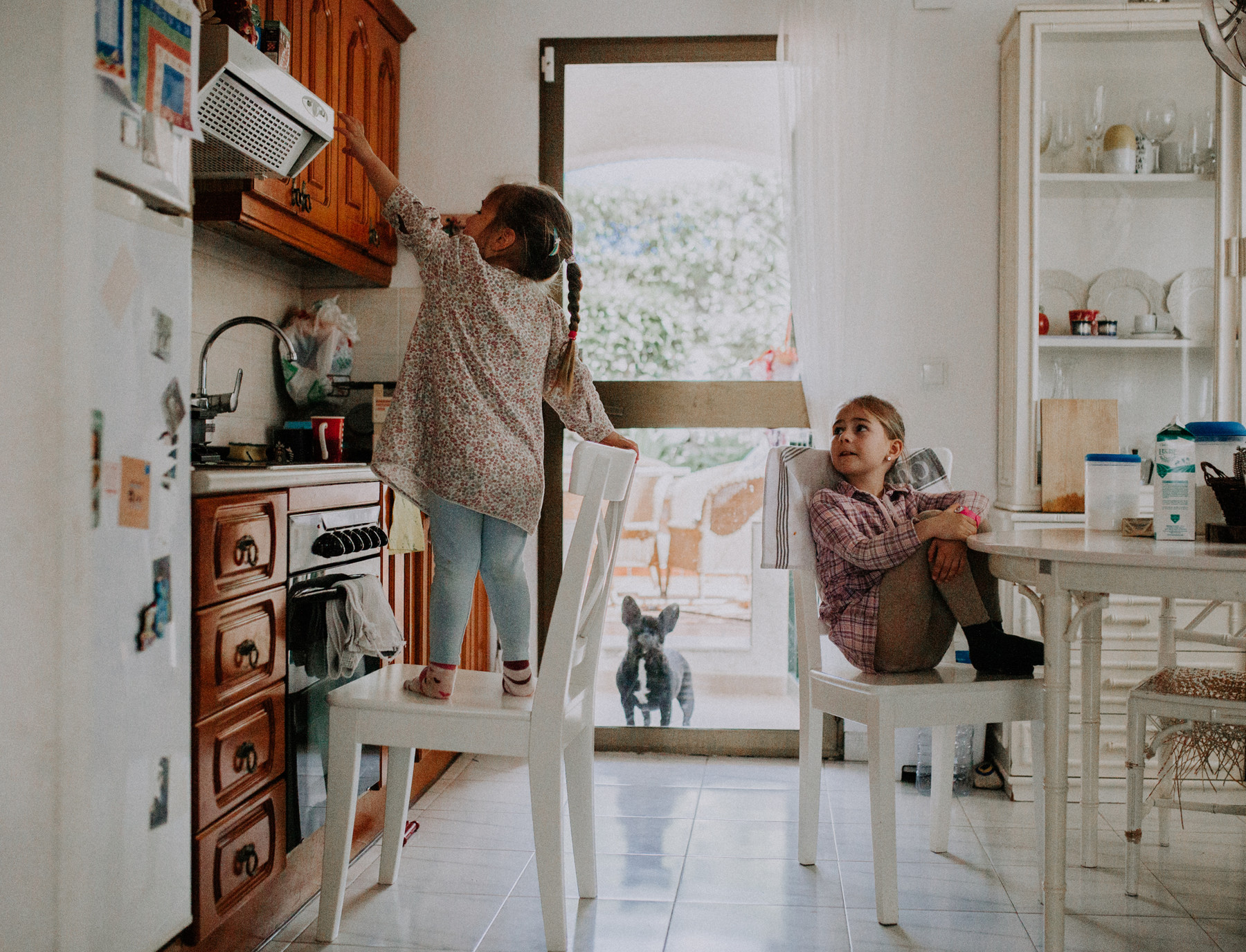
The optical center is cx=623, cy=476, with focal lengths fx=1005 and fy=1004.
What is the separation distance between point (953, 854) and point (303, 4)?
2.56m

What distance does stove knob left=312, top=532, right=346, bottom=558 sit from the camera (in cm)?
199

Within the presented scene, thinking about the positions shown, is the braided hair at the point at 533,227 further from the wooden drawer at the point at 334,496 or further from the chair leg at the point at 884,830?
the chair leg at the point at 884,830

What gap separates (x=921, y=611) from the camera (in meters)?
2.08

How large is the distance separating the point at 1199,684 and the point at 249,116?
2.25 m

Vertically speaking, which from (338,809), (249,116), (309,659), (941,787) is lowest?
(941,787)

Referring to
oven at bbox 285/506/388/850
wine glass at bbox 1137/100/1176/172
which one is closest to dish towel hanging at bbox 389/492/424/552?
oven at bbox 285/506/388/850

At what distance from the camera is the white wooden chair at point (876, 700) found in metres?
1.95

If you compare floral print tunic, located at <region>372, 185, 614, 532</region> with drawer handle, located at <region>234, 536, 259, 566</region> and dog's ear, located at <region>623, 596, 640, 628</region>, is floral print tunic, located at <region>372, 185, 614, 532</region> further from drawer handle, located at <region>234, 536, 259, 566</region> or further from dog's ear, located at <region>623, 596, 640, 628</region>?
dog's ear, located at <region>623, 596, 640, 628</region>

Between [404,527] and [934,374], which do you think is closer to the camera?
[404,527]

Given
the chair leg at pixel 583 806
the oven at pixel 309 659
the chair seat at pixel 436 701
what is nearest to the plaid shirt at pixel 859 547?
the chair leg at pixel 583 806

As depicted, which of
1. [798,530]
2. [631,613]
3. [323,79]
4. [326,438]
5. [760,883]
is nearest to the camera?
[760,883]

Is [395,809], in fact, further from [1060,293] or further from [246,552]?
[1060,293]

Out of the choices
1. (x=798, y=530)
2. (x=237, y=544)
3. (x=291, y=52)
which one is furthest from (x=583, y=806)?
(x=291, y=52)

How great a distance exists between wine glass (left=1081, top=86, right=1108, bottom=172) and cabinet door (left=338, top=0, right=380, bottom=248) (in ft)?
6.86
